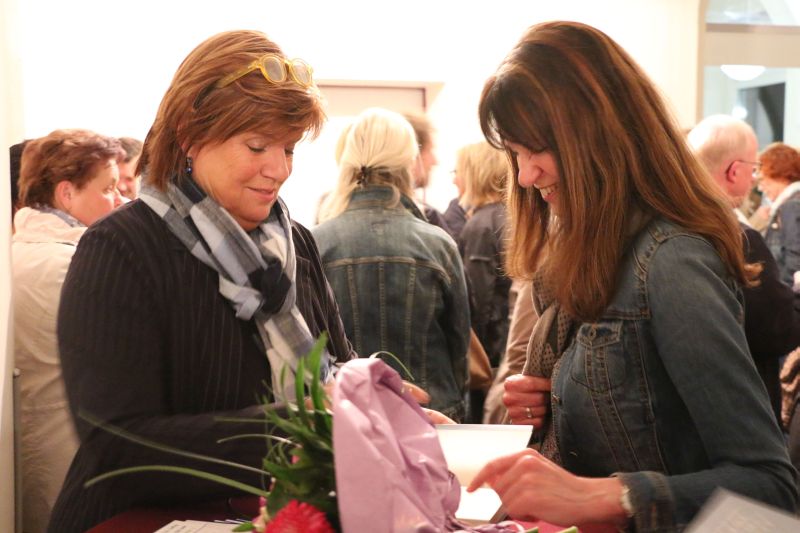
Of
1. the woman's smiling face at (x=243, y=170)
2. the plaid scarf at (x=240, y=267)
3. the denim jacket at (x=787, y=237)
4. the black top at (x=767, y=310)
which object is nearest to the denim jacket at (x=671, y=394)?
the plaid scarf at (x=240, y=267)

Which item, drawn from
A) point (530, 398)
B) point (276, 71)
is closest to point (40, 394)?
point (276, 71)

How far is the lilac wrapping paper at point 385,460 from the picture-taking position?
0.92 m

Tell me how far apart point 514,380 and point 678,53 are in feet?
20.4

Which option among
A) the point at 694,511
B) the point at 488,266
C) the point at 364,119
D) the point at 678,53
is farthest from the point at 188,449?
the point at 678,53

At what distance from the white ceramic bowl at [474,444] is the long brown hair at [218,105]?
2.08ft

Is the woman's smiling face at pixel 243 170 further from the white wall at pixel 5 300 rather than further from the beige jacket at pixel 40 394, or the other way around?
the beige jacket at pixel 40 394

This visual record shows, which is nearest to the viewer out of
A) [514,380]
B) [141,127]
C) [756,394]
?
[756,394]

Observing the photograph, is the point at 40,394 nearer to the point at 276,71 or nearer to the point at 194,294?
the point at 194,294

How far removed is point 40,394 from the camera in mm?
2908

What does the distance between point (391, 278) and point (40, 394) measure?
3.97 ft

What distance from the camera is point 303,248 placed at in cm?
191

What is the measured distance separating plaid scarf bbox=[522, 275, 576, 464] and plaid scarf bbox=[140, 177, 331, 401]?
40 cm

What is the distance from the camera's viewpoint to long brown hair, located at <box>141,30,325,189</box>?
1.59 meters

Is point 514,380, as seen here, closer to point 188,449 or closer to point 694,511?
point 694,511
